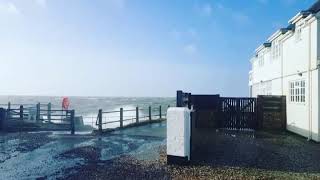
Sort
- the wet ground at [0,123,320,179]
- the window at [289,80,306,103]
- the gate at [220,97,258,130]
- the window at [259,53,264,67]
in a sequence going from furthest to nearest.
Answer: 1. the window at [259,53,264,67]
2. the gate at [220,97,258,130]
3. the window at [289,80,306,103]
4. the wet ground at [0,123,320,179]

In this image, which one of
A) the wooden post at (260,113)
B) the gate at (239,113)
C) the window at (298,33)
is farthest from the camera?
the gate at (239,113)

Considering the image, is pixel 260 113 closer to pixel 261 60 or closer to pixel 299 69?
pixel 299 69

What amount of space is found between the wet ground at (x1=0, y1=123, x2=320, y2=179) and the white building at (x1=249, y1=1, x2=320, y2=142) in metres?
1.19

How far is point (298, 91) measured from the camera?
17.3 meters

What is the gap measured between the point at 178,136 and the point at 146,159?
59.8 inches

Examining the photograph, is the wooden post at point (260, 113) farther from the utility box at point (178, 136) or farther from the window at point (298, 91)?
the utility box at point (178, 136)

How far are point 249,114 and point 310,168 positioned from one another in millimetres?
10415

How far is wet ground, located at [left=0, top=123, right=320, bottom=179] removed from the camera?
9133 mm

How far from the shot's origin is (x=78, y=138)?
17.0 m

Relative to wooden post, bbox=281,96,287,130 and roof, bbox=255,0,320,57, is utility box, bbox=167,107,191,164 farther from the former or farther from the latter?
wooden post, bbox=281,96,287,130

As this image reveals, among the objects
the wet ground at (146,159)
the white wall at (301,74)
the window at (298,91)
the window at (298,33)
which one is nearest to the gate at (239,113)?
the white wall at (301,74)

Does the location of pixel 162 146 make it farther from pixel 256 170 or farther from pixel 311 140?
pixel 311 140

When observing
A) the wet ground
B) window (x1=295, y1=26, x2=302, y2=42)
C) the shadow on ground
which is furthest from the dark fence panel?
window (x1=295, y1=26, x2=302, y2=42)

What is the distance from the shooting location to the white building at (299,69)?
14.9m
